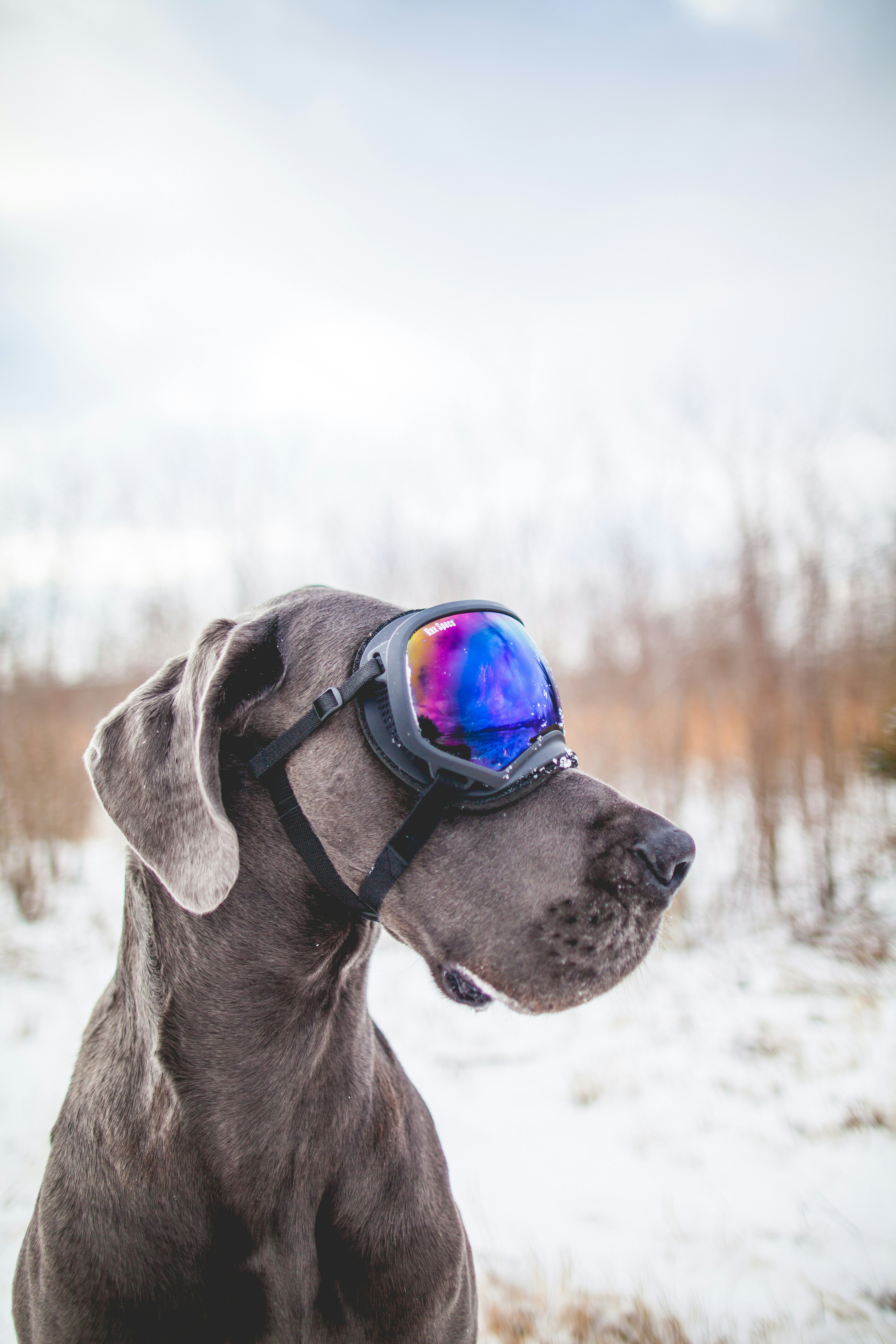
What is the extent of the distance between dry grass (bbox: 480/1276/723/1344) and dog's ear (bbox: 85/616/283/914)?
91.8 inches

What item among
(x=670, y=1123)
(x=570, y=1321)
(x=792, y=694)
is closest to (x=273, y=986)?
(x=570, y=1321)

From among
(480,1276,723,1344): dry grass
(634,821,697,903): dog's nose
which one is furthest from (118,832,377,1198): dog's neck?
(480,1276,723,1344): dry grass

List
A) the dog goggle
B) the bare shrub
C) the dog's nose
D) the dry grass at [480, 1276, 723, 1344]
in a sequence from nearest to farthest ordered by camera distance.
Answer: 1. the dog's nose
2. the dog goggle
3. the dry grass at [480, 1276, 723, 1344]
4. the bare shrub

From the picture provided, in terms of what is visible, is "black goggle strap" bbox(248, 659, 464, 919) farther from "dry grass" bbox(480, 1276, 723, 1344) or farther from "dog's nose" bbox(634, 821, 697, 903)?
"dry grass" bbox(480, 1276, 723, 1344)

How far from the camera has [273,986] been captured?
1687 millimetres

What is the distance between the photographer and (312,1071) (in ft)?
5.65

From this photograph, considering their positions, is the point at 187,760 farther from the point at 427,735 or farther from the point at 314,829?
the point at 427,735

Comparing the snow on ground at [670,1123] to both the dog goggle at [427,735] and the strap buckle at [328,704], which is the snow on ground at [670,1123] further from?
the strap buckle at [328,704]

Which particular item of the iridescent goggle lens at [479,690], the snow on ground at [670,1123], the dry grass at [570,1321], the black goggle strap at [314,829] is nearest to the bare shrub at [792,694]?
the snow on ground at [670,1123]

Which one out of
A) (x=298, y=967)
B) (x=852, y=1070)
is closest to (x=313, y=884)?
(x=298, y=967)

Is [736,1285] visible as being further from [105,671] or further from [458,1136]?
[105,671]

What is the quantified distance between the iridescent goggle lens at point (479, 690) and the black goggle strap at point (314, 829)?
98 millimetres

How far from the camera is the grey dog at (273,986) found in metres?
1.53

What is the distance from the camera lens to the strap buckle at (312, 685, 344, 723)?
5.40 feet
